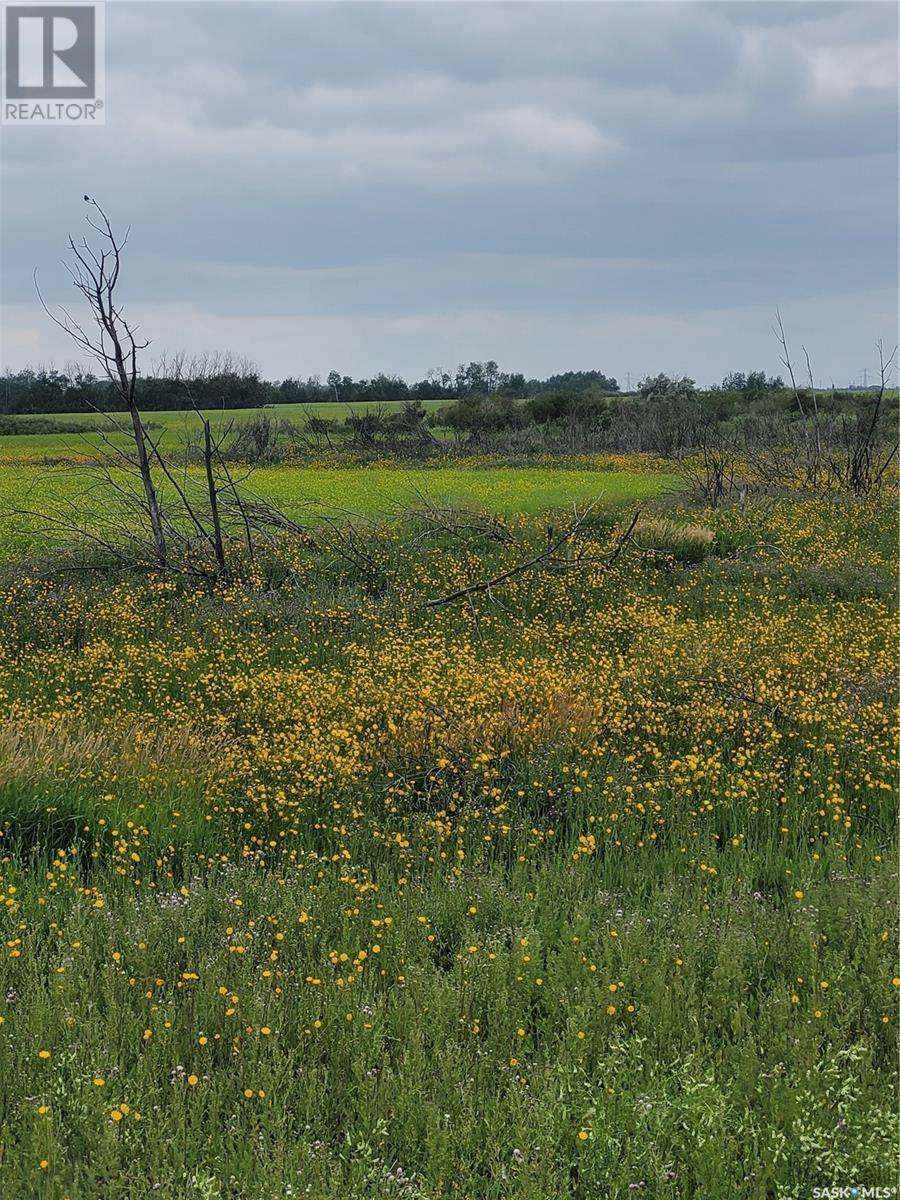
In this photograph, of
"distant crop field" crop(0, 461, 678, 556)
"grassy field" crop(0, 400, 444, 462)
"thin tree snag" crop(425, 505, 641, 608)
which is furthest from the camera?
"grassy field" crop(0, 400, 444, 462)

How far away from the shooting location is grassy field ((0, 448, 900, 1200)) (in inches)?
129

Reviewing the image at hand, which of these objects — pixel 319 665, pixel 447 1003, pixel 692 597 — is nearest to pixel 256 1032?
pixel 447 1003

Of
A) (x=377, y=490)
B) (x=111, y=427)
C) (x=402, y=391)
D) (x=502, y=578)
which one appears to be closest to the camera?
(x=502, y=578)

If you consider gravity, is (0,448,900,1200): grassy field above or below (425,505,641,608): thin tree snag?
below

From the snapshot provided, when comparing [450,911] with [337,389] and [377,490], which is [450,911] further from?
[337,389]

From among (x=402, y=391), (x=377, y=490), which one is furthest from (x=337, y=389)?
(x=377, y=490)

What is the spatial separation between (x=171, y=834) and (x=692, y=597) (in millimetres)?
9202

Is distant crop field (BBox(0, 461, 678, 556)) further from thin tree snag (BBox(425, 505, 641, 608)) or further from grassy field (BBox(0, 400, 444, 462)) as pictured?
grassy field (BBox(0, 400, 444, 462))

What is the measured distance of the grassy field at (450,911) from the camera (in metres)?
3.29

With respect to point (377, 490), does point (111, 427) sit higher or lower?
higher

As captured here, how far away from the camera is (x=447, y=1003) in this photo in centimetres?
397

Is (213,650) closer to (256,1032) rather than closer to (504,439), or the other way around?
(256,1032)

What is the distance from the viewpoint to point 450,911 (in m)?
4.94

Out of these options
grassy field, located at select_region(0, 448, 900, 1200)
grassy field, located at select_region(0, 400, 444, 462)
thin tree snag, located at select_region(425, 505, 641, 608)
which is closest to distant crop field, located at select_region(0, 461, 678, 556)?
thin tree snag, located at select_region(425, 505, 641, 608)
